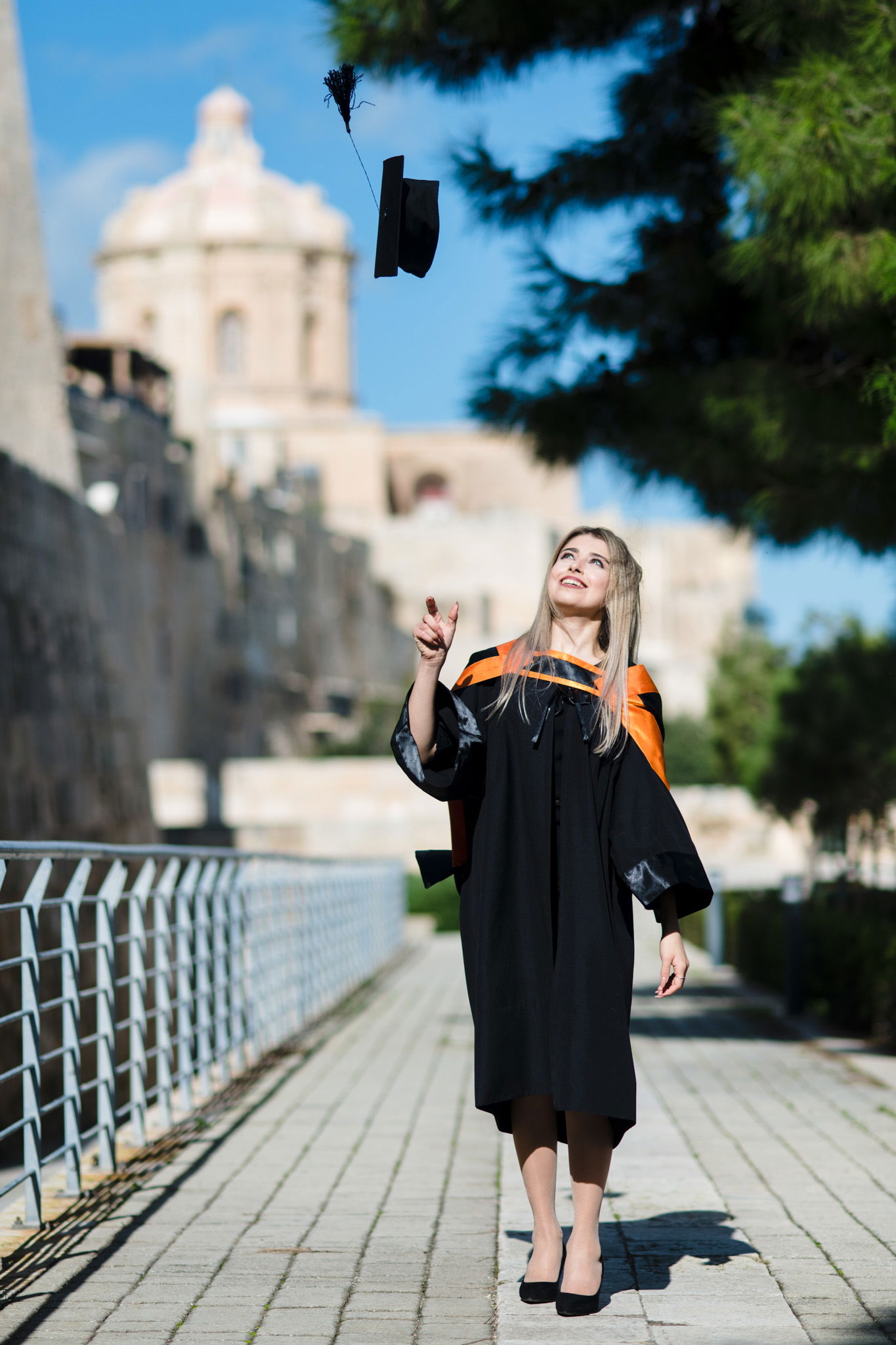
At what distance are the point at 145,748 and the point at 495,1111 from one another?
16.0 metres

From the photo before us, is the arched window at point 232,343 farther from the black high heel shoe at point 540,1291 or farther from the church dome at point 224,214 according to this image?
the black high heel shoe at point 540,1291

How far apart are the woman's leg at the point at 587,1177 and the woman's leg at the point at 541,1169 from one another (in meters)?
0.05

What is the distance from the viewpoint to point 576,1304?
353 cm

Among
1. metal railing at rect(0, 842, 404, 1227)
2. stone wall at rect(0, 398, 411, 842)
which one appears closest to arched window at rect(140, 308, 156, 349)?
stone wall at rect(0, 398, 411, 842)

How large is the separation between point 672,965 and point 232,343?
6617cm

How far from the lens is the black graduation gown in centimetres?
360

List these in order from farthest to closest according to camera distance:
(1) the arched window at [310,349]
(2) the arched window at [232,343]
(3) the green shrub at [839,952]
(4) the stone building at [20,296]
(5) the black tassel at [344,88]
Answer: (1) the arched window at [310,349]
(2) the arched window at [232,343]
(4) the stone building at [20,296]
(3) the green shrub at [839,952]
(5) the black tassel at [344,88]

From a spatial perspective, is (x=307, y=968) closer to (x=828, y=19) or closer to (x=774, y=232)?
(x=774, y=232)

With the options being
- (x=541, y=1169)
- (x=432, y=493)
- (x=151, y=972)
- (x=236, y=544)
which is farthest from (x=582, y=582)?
(x=432, y=493)

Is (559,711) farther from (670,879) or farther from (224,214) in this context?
(224,214)

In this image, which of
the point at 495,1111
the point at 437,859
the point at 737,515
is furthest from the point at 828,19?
the point at 495,1111

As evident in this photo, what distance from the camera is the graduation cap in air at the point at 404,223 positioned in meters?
3.71

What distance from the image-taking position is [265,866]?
1030cm

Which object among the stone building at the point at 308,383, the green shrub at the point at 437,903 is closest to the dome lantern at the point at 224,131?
the stone building at the point at 308,383
